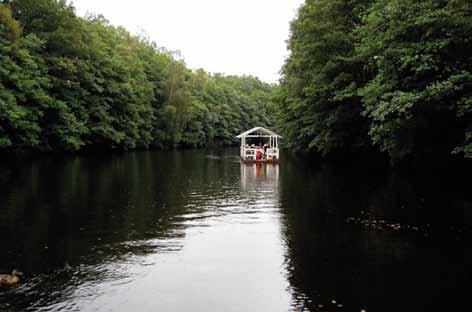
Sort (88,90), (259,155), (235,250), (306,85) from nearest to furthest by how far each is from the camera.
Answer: (235,250)
(306,85)
(259,155)
(88,90)

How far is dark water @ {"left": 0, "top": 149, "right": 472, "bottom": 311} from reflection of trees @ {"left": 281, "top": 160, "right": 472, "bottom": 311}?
0.03 meters

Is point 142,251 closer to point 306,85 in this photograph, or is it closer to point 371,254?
point 371,254

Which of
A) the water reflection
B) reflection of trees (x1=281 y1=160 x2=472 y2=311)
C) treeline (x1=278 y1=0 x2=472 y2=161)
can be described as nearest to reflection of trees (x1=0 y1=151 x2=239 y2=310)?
the water reflection

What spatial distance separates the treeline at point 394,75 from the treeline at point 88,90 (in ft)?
71.6

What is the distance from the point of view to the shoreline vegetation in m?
17.6

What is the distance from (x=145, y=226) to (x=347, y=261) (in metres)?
5.59

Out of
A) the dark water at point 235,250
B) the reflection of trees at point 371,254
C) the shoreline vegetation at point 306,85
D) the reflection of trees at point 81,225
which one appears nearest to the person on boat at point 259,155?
the shoreline vegetation at point 306,85

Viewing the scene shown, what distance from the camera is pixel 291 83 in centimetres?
4178

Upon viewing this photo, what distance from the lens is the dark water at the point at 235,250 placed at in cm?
740

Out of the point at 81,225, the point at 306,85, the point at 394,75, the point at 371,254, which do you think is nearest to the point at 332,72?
the point at 306,85

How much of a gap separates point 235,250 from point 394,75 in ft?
40.5

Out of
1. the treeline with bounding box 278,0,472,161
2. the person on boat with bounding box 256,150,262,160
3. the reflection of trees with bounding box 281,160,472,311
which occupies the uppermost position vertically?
the treeline with bounding box 278,0,472,161

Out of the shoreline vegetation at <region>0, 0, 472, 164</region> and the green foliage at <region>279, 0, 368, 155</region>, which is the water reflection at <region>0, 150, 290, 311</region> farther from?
the green foliage at <region>279, 0, 368, 155</region>

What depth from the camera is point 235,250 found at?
409 inches
